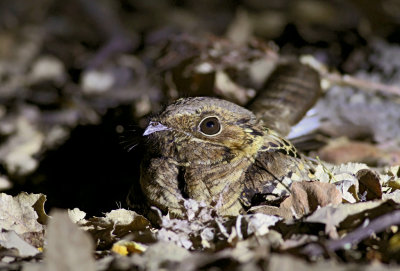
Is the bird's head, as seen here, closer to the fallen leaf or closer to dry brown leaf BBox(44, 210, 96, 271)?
the fallen leaf

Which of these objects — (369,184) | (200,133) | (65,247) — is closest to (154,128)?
(200,133)

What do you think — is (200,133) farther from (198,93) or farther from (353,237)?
(198,93)

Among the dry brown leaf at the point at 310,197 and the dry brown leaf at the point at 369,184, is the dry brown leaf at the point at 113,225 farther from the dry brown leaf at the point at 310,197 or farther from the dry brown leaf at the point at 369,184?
the dry brown leaf at the point at 369,184

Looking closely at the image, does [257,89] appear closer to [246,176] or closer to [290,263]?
[246,176]

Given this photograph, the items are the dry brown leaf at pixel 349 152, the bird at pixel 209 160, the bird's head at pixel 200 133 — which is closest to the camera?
the bird at pixel 209 160

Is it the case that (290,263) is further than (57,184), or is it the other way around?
(57,184)

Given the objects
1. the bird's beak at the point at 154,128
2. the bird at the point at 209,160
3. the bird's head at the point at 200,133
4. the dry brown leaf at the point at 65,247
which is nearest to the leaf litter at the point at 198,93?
the dry brown leaf at the point at 65,247

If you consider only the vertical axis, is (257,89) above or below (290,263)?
above

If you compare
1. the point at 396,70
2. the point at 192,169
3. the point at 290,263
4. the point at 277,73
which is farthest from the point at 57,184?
the point at 396,70
